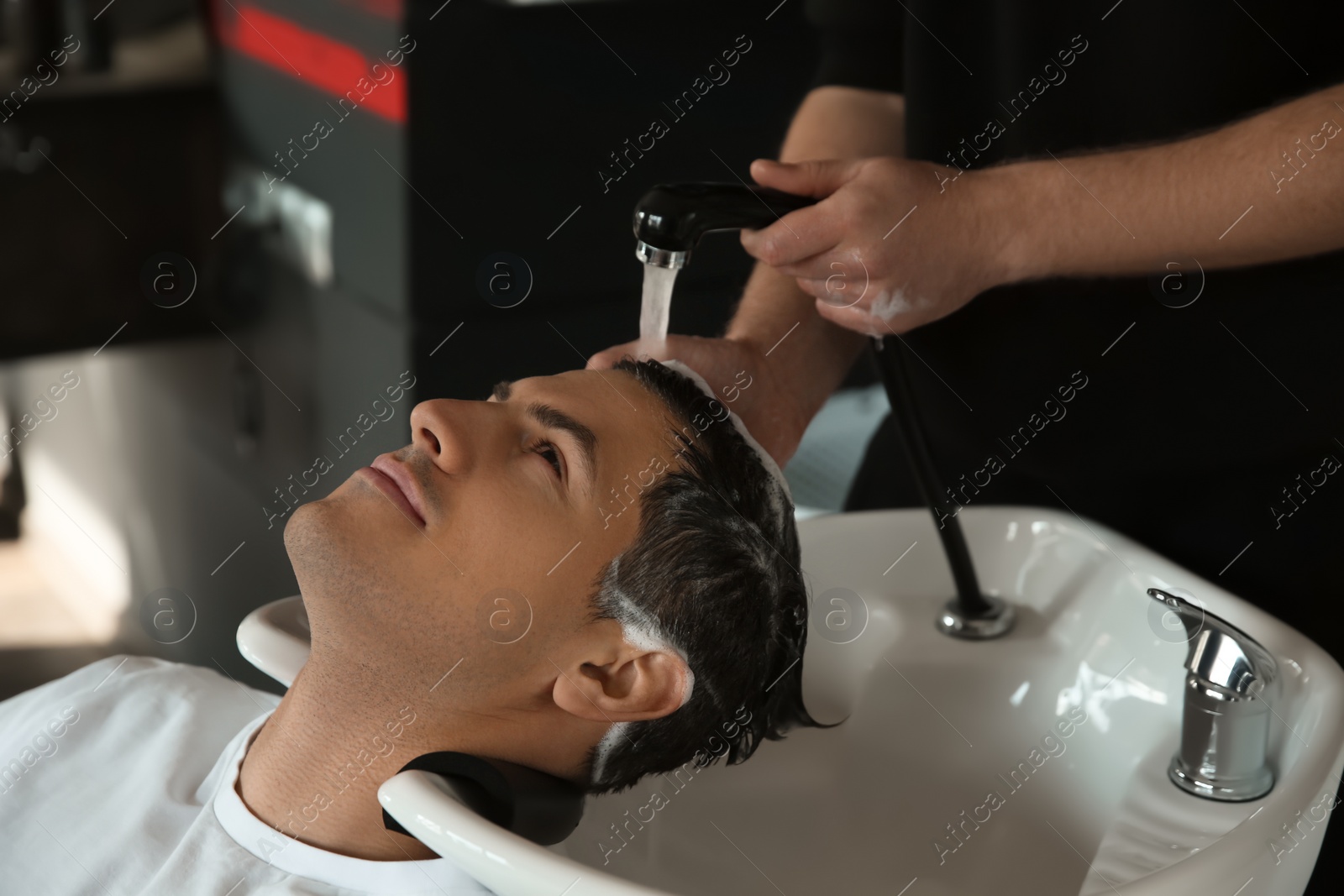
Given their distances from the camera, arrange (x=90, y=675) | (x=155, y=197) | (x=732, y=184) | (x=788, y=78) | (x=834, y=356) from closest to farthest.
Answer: (x=732, y=184)
(x=90, y=675)
(x=834, y=356)
(x=788, y=78)
(x=155, y=197)

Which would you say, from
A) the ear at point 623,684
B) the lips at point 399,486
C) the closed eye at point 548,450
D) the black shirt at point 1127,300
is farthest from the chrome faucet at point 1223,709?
the lips at point 399,486

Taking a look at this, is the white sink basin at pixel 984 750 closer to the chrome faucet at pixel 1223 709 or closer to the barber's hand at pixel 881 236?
the chrome faucet at pixel 1223 709

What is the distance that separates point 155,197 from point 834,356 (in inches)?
47.2

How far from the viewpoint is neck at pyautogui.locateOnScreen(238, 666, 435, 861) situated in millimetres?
1203

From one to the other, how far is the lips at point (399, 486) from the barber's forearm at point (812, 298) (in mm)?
525

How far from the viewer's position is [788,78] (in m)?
1.89

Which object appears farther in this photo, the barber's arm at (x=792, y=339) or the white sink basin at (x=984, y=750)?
the barber's arm at (x=792, y=339)

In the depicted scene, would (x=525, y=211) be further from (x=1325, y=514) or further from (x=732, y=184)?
(x=1325, y=514)

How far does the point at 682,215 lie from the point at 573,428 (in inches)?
9.4

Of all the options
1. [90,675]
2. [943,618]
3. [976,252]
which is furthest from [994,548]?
[90,675]

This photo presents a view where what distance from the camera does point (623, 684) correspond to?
1212 millimetres

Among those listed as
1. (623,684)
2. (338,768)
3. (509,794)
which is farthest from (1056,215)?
(338,768)

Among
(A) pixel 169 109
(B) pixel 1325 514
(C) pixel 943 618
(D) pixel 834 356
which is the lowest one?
(B) pixel 1325 514

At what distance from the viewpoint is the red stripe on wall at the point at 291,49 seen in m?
1.95
